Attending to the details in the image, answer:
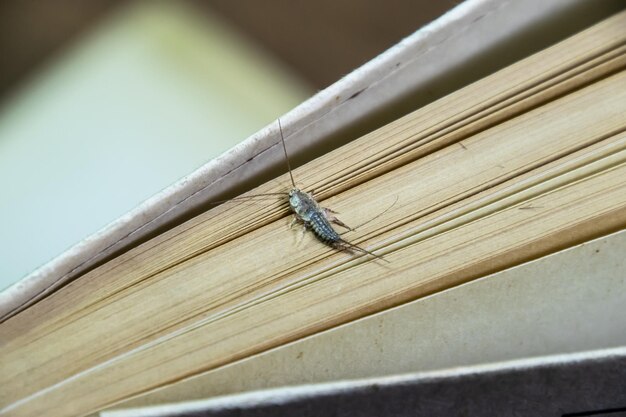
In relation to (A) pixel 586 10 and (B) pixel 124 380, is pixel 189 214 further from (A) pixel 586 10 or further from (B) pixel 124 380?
(A) pixel 586 10

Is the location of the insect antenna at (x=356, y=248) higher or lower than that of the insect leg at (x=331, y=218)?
lower

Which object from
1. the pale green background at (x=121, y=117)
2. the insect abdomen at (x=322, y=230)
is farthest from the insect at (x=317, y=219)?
the pale green background at (x=121, y=117)

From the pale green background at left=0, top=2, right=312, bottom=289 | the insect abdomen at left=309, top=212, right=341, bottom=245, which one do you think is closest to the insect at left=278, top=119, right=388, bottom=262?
the insect abdomen at left=309, top=212, right=341, bottom=245

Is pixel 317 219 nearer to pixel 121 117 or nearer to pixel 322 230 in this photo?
pixel 322 230

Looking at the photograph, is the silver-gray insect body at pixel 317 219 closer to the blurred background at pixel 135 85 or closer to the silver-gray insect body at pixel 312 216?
the silver-gray insect body at pixel 312 216

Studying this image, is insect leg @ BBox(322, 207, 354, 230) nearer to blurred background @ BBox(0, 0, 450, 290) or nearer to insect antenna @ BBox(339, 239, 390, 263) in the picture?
insect antenna @ BBox(339, 239, 390, 263)

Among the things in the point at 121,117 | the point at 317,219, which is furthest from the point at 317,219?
the point at 121,117
